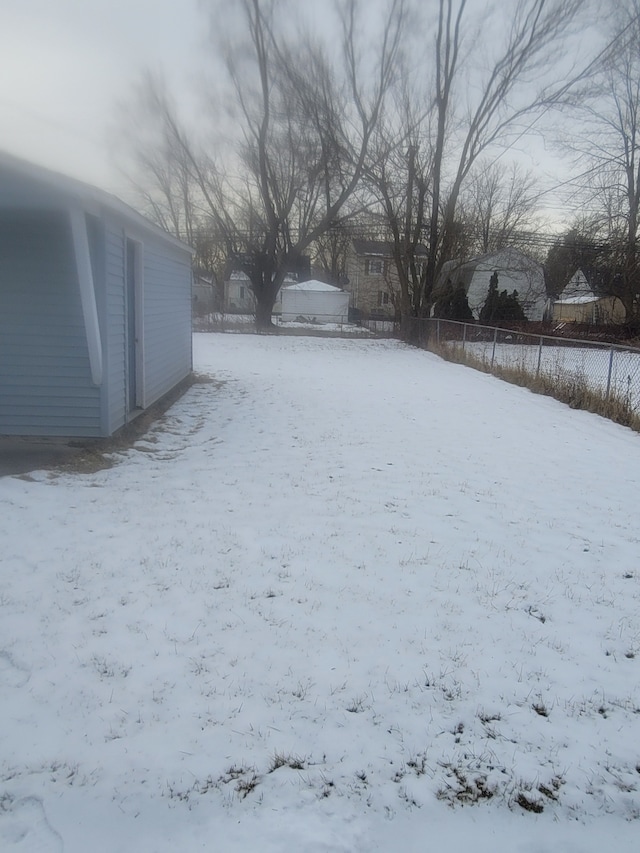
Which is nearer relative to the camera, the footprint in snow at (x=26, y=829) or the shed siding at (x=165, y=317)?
the footprint in snow at (x=26, y=829)

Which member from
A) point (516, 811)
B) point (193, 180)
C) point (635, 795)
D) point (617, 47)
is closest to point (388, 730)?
point (516, 811)

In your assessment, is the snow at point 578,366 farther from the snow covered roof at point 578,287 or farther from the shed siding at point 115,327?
the snow covered roof at point 578,287

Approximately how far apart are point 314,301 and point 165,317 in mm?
36851

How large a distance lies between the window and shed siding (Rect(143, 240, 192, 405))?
3213 cm

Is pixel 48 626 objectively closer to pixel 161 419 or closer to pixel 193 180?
pixel 161 419

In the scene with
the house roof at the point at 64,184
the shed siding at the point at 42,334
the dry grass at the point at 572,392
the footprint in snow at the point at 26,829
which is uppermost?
the house roof at the point at 64,184

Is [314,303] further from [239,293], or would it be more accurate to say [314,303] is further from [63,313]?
[63,313]

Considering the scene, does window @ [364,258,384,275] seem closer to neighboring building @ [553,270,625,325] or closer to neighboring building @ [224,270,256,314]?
neighboring building @ [224,270,256,314]

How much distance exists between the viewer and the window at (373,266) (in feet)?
142

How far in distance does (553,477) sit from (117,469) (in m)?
4.38

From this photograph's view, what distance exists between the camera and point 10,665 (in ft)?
9.40

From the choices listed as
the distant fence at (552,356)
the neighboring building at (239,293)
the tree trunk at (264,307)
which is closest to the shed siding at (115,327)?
the distant fence at (552,356)

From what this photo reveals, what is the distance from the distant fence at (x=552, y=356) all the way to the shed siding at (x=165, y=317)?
6991 mm

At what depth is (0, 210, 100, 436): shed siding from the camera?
615 centimetres
